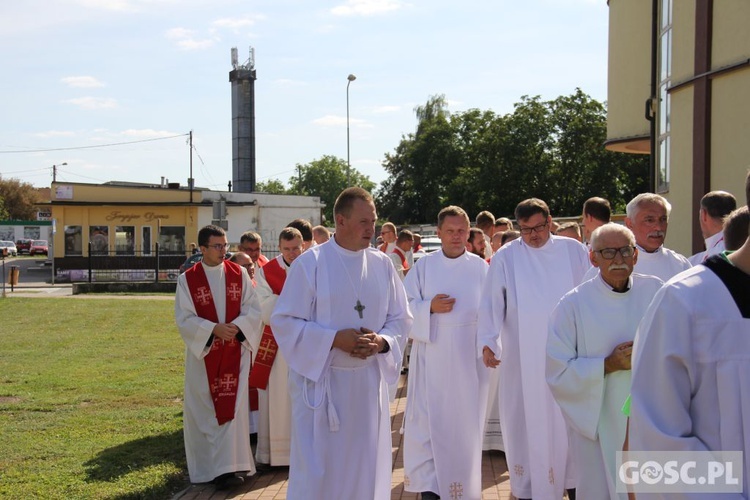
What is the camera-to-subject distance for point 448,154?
61406 millimetres

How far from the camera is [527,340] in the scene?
6656mm

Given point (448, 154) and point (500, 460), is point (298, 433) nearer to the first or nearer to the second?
point (500, 460)

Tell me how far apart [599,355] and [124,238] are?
147 ft

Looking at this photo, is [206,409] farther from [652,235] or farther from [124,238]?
[124,238]

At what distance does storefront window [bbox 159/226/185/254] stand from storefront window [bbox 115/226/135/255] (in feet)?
4.94

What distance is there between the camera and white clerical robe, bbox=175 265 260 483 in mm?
7453

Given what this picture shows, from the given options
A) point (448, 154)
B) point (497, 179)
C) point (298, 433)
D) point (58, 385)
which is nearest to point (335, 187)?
point (448, 154)

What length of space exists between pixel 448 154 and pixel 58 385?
50368mm

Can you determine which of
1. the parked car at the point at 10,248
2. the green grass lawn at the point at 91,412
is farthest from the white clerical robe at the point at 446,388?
the parked car at the point at 10,248

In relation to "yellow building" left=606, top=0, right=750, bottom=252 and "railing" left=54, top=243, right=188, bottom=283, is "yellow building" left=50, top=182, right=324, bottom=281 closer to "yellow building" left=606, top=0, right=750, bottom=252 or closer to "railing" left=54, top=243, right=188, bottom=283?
"railing" left=54, top=243, right=188, bottom=283

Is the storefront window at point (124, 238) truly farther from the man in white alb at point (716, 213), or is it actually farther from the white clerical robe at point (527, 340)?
the man in white alb at point (716, 213)

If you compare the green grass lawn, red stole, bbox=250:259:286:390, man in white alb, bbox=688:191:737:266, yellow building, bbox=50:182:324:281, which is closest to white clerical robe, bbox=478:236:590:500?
man in white alb, bbox=688:191:737:266

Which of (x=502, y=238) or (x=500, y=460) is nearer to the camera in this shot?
(x=500, y=460)

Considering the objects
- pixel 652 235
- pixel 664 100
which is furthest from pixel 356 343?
pixel 664 100
